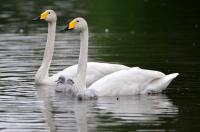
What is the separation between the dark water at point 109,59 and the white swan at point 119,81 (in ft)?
1.03

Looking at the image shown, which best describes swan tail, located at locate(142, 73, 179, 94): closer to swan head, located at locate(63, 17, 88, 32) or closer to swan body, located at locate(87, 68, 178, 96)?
swan body, located at locate(87, 68, 178, 96)

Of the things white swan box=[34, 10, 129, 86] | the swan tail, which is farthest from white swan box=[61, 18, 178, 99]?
white swan box=[34, 10, 129, 86]

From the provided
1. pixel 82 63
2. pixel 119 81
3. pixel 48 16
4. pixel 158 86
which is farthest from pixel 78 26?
pixel 48 16

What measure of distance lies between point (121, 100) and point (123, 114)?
6.31 feet

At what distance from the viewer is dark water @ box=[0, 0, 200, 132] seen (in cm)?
1529

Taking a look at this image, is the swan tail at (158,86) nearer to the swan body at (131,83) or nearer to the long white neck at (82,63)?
the swan body at (131,83)

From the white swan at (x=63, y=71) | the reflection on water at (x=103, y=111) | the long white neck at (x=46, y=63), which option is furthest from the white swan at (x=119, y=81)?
the long white neck at (x=46, y=63)

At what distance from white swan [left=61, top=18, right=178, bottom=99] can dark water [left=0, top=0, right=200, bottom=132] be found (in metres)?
0.31

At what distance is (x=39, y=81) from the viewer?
67.6ft

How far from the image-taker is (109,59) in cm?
2412

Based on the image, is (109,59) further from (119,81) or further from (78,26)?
(119,81)

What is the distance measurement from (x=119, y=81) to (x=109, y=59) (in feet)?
18.8

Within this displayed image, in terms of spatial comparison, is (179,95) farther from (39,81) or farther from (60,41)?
(60,41)

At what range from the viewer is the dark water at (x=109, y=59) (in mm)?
15289
